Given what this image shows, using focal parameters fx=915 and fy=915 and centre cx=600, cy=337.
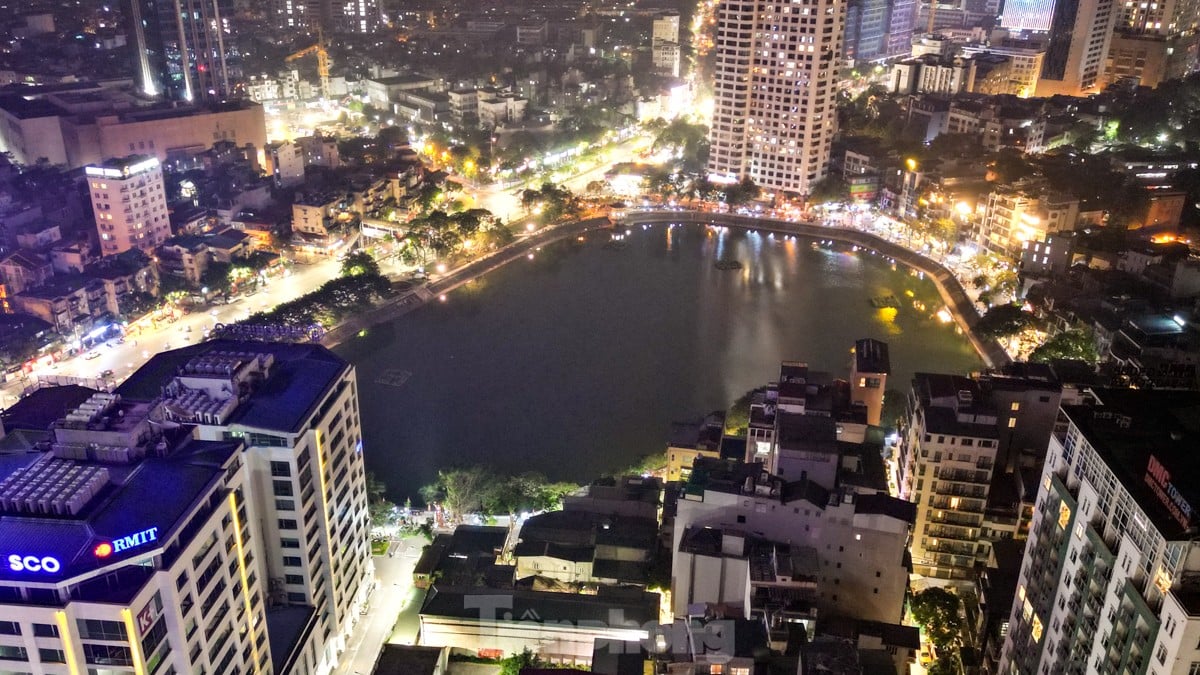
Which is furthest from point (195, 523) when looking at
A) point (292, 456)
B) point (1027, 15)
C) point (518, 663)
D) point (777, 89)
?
point (1027, 15)

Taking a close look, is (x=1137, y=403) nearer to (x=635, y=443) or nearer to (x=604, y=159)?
(x=635, y=443)

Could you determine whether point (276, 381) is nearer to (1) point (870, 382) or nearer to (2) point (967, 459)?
(2) point (967, 459)

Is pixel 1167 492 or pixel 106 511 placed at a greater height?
pixel 1167 492

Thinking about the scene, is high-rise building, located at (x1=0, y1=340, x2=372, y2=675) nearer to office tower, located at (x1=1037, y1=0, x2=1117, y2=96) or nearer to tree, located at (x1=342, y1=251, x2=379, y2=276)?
Answer: tree, located at (x1=342, y1=251, x2=379, y2=276)

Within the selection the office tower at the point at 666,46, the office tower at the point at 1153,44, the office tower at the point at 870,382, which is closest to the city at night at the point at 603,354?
the office tower at the point at 870,382

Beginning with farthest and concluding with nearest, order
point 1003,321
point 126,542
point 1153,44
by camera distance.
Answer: point 1153,44 → point 1003,321 → point 126,542

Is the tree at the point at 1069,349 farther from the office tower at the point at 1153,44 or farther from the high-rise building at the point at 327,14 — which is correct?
the high-rise building at the point at 327,14
